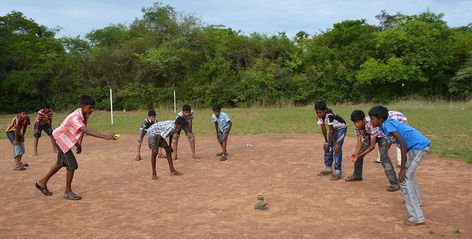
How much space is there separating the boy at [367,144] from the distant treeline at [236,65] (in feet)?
73.4

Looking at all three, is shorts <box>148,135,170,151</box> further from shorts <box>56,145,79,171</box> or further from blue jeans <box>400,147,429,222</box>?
blue jeans <box>400,147,429,222</box>

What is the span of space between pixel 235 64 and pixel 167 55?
17.2 feet

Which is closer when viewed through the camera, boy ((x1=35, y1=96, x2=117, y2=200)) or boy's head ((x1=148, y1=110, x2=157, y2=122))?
boy ((x1=35, y1=96, x2=117, y2=200))

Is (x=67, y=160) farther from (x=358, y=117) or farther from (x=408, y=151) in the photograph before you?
(x=408, y=151)

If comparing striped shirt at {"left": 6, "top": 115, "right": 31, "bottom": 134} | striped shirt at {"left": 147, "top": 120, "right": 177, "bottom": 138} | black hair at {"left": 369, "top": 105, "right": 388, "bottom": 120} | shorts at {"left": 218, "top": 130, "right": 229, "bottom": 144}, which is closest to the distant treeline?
shorts at {"left": 218, "top": 130, "right": 229, "bottom": 144}

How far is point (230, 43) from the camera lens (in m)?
31.7

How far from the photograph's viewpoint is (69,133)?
21.1ft

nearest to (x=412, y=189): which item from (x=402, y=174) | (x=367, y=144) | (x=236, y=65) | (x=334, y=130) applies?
(x=402, y=174)

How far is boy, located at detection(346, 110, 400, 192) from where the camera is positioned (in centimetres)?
643

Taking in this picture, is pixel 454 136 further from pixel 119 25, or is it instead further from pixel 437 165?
A: pixel 119 25

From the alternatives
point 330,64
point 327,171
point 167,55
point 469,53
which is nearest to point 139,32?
point 167,55

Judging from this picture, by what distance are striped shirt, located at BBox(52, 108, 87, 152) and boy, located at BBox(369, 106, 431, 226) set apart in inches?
171

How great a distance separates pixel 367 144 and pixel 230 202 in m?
2.68

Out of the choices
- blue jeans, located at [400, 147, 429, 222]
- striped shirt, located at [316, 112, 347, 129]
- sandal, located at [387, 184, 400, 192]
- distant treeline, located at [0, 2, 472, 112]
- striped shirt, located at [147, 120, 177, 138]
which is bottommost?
sandal, located at [387, 184, 400, 192]
